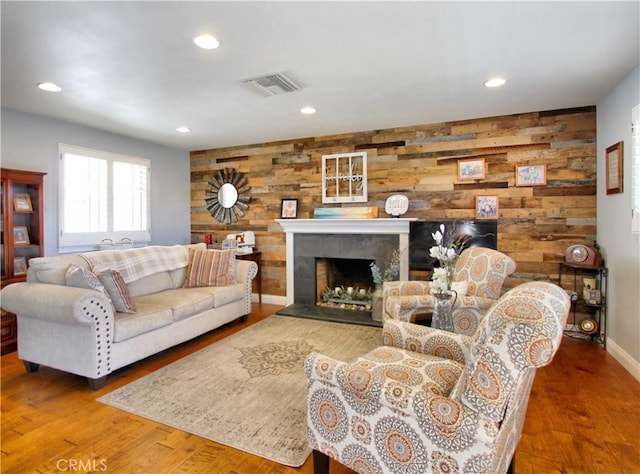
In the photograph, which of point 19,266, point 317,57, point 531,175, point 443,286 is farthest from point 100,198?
point 531,175

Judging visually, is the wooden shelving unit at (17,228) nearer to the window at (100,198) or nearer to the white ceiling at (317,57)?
the window at (100,198)

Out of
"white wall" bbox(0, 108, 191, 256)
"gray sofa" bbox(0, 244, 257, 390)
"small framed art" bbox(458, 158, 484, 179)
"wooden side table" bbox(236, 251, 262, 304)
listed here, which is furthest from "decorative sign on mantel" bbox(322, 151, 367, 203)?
"white wall" bbox(0, 108, 191, 256)

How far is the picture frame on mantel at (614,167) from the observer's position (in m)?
3.09

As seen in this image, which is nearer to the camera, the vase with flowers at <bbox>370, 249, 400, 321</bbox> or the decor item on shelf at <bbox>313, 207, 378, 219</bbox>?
the vase with flowers at <bbox>370, 249, 400, 321</bbox>

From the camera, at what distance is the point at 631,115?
2.88 meters

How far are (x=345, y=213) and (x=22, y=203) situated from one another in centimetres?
358

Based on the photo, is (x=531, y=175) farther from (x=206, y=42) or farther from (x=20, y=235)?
(x=20, y=235)

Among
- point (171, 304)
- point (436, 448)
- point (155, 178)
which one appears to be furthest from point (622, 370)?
point (155, 178)

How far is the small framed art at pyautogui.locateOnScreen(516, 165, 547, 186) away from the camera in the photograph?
13.0 ft

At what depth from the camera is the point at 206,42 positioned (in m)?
2.34

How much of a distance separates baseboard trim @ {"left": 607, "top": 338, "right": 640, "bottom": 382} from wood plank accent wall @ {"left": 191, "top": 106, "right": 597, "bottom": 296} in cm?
87

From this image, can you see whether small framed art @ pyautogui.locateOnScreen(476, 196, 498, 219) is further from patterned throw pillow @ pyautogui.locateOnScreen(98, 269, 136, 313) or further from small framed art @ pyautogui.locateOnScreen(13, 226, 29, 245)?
small framed art @ pyautogui.locateOnScreen(13, 226, 29, 245)

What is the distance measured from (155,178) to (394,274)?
148 inches

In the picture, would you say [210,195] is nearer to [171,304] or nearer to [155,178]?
[155,178]
